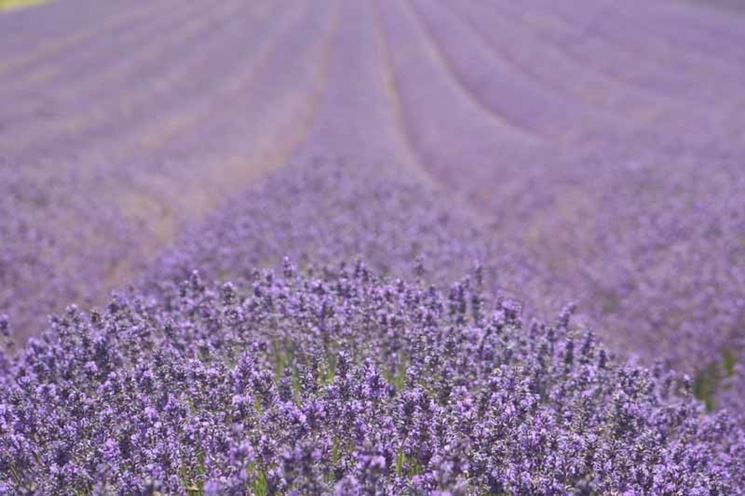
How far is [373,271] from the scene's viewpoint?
584 centimetres

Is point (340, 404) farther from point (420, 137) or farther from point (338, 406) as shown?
point (420, 137)

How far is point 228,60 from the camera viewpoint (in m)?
26.5

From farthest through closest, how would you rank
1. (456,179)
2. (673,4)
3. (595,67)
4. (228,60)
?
1. (673,4)
2. (228,60)
3. (595,67)
4. (456,179)

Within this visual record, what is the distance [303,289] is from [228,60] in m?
22.8

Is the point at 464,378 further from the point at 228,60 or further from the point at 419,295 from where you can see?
the point at 228,60

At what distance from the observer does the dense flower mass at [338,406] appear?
3486mm

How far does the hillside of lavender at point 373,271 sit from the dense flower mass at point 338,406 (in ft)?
0.07

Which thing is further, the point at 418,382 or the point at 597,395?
the point at 597,395

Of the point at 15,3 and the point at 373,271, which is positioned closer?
the point at 373,271

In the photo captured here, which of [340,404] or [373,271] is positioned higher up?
[373,271]

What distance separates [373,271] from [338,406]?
2195mm

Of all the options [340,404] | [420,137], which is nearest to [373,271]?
[340,404]

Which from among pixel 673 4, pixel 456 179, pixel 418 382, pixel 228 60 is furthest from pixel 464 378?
pixel 673 4

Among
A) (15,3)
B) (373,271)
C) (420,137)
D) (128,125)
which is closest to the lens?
(373,271)
